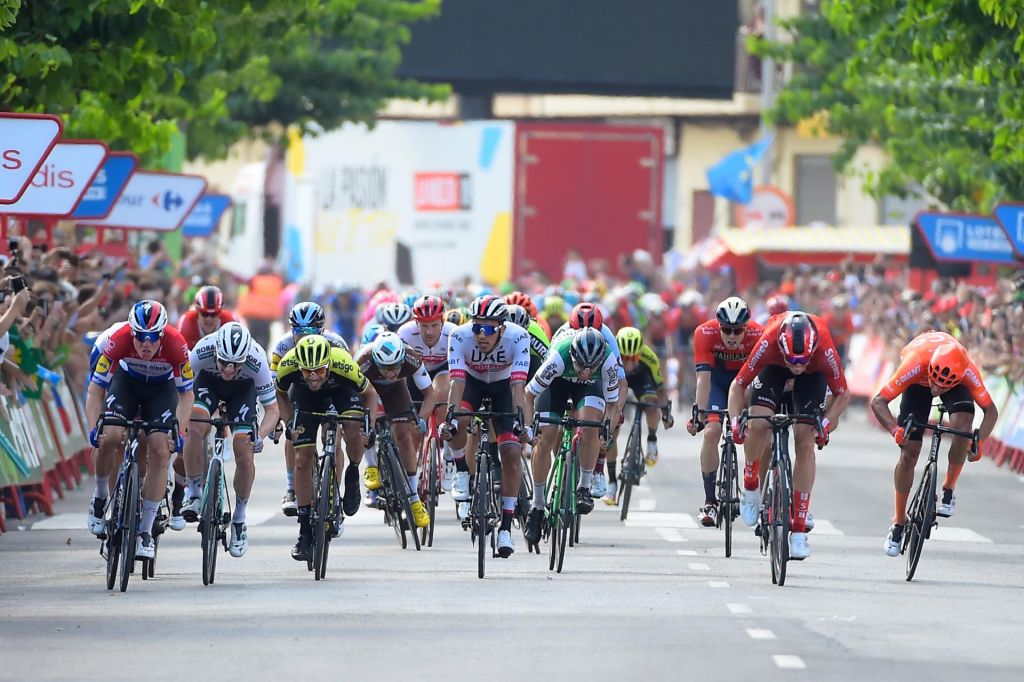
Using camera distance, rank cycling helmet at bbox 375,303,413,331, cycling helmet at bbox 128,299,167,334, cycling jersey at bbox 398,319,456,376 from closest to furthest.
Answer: cycling helmet at bbox 128,299,167,334
cycling jersey at bbox 398,319,456,376
cycling helmet at bbox 375,303,413,331

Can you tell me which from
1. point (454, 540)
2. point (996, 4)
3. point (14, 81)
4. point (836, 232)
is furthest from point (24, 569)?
point (836, 232)

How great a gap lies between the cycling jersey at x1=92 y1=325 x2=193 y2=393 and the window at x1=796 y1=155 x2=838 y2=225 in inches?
1931

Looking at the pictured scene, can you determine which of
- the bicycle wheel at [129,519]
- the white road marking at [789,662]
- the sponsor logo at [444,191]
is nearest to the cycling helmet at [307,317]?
the bicycle wheel at [129,519]

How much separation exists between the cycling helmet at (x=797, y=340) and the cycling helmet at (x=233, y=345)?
313 cm

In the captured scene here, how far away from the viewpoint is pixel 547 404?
675 inches

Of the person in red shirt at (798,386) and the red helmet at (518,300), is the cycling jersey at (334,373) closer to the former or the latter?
the person in red shirt at (798,386)

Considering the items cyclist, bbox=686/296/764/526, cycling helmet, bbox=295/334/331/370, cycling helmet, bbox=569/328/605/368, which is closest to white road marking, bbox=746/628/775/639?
cycling helmet, bbox=295/334/331/370

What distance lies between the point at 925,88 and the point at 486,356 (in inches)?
707

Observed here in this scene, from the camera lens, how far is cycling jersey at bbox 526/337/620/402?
16.7 metres

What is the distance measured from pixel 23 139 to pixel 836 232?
99.4 ft

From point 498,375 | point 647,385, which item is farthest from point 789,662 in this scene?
point 647,385

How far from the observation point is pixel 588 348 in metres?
16.5

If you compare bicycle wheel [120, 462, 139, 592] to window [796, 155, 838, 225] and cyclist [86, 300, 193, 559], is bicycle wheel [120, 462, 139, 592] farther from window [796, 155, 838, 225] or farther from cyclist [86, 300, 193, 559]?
window [796, 155, 838, 225]

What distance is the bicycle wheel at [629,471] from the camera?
20250 millimetres
